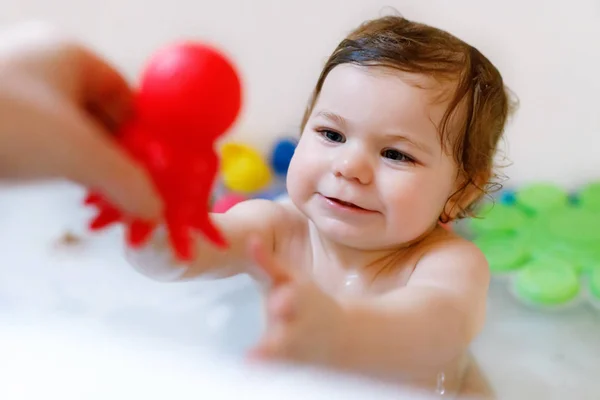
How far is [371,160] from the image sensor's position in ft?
2.52

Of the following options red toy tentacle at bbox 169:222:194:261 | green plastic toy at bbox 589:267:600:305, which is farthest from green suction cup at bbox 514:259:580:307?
red toy tentacle at bbox 169:222:194:261

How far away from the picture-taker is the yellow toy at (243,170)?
1.32 metres

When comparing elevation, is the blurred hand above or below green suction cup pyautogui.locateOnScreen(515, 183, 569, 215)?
above

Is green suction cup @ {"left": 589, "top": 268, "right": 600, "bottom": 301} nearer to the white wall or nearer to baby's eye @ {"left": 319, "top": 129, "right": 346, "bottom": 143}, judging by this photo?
the white wall

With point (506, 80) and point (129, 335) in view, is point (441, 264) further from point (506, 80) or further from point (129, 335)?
point (506, 80)

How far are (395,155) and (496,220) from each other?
1.75ft

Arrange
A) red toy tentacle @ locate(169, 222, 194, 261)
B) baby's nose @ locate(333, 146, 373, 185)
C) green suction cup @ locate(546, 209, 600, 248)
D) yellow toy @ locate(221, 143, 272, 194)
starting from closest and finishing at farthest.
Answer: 1. red toy tentacle @ locate(169, 222, 194, 261)
2. baby's nose @ locate(333, 146, 373, 185)
3. green suction cup @ locate(546, 209, 600, 248)
4. yellow toy @ locate(221, 143, 272, 194)

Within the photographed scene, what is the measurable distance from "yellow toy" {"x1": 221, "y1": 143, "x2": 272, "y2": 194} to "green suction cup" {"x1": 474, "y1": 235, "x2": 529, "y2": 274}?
0.42 m

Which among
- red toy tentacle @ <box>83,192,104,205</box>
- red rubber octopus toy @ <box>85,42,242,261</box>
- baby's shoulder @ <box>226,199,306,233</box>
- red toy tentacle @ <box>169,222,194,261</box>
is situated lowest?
baby's shoulder @ <box>226,199,306,233</box>

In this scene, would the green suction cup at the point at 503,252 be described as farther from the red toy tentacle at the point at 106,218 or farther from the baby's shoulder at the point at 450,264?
the red toy tentacle at the point at 106,218

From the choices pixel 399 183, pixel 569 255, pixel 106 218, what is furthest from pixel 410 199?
pixel 569 255

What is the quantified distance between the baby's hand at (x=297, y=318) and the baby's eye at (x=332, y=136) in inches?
10.8

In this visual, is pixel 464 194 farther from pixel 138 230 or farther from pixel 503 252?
pixel 138 230

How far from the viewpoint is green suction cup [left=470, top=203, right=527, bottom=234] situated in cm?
124
